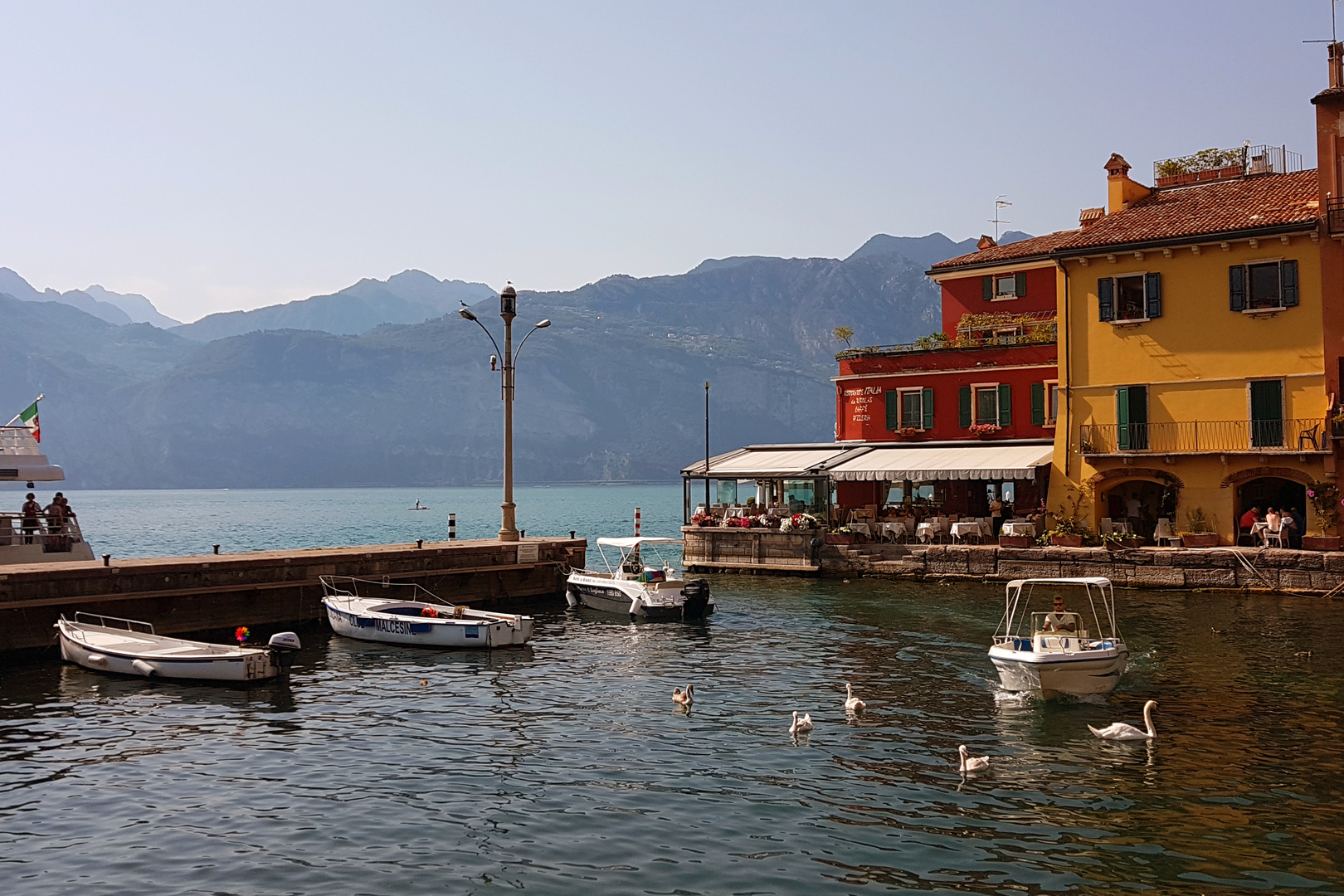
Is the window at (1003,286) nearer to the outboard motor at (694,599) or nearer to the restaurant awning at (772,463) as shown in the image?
the restaurant awning at (772,463)

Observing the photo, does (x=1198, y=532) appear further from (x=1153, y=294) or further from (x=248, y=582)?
(x=248, y=582)

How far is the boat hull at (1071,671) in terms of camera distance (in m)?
20.9

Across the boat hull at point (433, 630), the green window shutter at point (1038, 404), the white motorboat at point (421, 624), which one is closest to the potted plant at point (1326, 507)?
the green window shutter at point (1038, 404)

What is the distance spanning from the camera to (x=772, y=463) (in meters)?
50.9

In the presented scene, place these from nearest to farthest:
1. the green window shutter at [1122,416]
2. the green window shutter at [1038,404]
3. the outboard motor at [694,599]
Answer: the outboard motor at [694,599] < the green window shutter at [1122,416] < the green window shutter at [1038,404]

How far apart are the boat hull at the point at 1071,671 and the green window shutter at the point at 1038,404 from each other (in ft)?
90.2

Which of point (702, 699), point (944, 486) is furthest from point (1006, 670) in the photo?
point (944, 486)

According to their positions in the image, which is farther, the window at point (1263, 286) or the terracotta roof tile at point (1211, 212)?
the terracotta roof tile at point (1211, 212)

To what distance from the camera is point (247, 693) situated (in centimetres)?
2264

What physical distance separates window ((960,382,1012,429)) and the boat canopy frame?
377 inches

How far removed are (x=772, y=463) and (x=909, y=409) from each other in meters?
6.67

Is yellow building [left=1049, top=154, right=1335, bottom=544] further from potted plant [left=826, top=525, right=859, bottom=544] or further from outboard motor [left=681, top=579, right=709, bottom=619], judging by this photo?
outboard motor [left=681, top=579, right=709, bottom=619]

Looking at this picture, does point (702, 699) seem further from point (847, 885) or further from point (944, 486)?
point (944, 486)

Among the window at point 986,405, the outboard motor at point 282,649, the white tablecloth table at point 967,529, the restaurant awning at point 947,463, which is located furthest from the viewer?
the window at point 986,405
